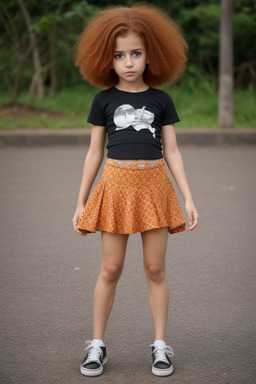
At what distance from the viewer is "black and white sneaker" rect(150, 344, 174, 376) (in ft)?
9.86

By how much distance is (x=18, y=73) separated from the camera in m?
13.7

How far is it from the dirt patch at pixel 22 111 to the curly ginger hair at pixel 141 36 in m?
9.70

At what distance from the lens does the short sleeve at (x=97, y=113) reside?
302 cm

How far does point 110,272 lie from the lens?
3.05m

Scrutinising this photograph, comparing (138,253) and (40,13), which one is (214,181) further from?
(40,13)

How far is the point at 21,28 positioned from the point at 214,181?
30.5 ft

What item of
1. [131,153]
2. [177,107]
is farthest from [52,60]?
[131,153]

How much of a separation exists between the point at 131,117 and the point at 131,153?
0.16 m

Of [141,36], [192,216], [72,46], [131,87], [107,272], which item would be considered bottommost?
[107,272]

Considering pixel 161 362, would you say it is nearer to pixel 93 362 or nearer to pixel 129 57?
pixel 93 362

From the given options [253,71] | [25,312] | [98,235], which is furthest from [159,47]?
[253,71]

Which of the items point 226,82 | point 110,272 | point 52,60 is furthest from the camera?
point 52,60

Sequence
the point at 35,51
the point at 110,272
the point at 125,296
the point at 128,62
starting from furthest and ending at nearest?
the point at 35,51 → the point at 125,296 → the point at 110,272 → the point at 128,62

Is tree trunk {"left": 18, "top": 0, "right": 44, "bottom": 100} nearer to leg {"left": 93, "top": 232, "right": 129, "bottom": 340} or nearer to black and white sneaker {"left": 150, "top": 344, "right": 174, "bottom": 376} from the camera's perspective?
leg {"left": 93, "top": 232, "right": 129, "bottom": 340}
